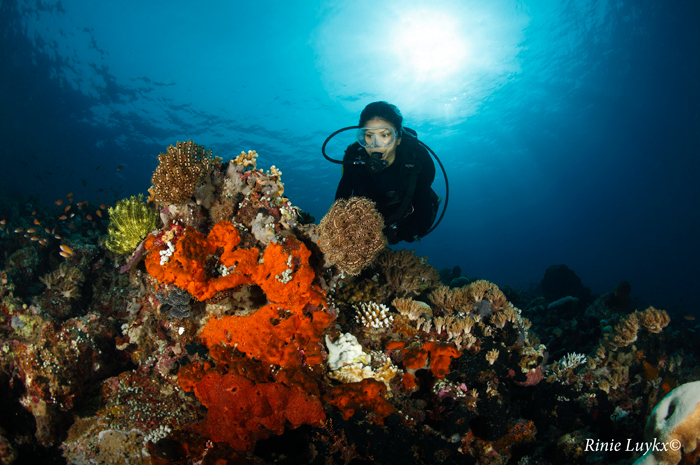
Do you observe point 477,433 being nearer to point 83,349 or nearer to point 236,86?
point 83,349

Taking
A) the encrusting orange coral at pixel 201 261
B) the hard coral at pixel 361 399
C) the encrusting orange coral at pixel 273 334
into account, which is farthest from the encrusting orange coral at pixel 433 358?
the encrusting orange coral at pixel 201 261

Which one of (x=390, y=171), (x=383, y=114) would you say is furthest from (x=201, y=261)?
(x=383, y=114)

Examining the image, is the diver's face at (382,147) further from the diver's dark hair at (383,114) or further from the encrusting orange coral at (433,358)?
the encrusting orange coral at (433,358)

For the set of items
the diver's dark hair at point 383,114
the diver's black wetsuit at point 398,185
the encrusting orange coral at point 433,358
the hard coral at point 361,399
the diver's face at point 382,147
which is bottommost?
the hard coral at point 361,399

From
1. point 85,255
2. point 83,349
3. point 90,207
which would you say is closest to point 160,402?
point 83,349

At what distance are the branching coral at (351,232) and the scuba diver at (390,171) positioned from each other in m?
1.91

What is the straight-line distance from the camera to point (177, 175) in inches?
142

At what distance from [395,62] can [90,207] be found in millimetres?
32525

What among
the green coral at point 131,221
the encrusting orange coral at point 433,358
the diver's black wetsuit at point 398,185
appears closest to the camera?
the encrusting orange coral at point 433,358

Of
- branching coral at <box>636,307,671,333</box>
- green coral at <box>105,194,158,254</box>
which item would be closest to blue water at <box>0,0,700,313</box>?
green coral at <box>105,194,158,254</box>

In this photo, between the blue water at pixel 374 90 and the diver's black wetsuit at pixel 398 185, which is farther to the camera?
the blue water at pixel 374 90

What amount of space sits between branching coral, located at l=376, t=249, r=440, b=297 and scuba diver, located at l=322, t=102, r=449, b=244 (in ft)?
1.69

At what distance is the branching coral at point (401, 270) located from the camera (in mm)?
5297

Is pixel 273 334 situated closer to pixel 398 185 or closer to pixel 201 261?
pixel 201 261
